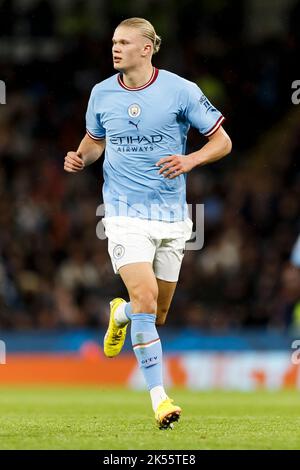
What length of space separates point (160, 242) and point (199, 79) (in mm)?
11409

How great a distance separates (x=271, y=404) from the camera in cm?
1045

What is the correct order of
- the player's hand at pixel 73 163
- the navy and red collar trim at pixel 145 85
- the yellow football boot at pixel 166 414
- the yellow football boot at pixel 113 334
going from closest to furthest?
the yellow football boot at pixel 166 414 < the navy and red collar trim at pixel 145 85 < the player's hand at pixel 73 163 < the yellow football boot at pixel 113 334

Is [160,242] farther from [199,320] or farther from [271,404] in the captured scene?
[199,320]

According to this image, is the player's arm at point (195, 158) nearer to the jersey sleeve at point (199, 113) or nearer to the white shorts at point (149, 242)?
the jersey sleeve at point (199, 113)

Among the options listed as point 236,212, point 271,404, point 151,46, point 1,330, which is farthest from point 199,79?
point 151,46

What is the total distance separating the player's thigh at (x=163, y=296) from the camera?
8.16 m

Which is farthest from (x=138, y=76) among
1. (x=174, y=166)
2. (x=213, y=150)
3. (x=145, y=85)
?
(x=174, y=166)

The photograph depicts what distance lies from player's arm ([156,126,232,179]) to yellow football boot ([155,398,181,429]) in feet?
4.89

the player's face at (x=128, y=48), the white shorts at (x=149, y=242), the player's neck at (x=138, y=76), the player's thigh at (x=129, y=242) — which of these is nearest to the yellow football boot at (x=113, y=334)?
the white shorts at (x=149, y=242)

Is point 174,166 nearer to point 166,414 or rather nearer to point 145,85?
point 145,85

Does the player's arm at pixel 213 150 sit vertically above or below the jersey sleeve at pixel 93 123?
below

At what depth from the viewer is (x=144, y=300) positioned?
24.2ft

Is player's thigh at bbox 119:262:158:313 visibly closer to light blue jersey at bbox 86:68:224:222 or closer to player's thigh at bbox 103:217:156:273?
player's thigh at bbox 103:217:156:273

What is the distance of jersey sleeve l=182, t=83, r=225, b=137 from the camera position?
7754mm
